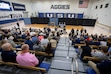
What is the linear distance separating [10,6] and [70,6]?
A: 900cm

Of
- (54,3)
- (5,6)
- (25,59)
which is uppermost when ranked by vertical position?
(54,3)

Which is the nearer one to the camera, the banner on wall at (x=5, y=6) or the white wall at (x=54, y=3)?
the banner on wall at (x=5, y=6)

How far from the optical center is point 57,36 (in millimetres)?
5559

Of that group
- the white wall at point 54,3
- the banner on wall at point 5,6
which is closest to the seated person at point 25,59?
the banner on wall at point 5,6

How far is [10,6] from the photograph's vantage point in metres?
8.43

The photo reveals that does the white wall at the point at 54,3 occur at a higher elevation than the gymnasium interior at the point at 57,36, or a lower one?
higher

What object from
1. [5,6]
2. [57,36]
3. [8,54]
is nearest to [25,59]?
[8,54]

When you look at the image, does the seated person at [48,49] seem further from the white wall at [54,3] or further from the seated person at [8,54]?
the white wall at [54,3]

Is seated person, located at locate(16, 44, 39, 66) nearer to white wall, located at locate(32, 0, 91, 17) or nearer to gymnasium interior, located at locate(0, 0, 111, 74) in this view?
gymnasium interior, located at locate(0, 0, 111, 74)

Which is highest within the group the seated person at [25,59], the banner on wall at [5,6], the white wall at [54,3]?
the white wall at [54,3]

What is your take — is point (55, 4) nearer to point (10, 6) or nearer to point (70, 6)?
point (70, 6)

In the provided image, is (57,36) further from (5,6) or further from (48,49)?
Result: (5,6)

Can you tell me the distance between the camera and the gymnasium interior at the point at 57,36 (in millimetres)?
1994

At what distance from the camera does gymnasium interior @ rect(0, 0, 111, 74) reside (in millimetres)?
1994
